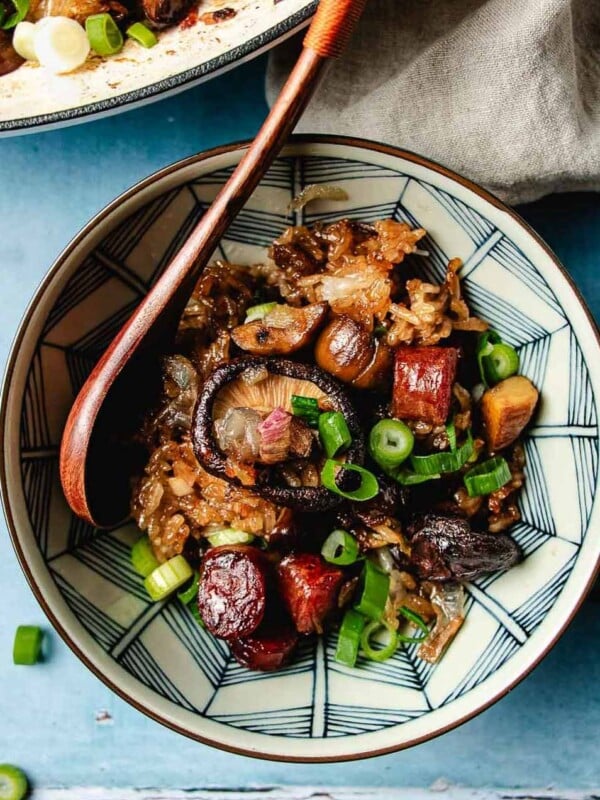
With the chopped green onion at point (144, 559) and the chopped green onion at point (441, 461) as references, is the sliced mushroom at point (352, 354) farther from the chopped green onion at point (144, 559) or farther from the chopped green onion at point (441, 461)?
the chopped green onion at point (144, 559)

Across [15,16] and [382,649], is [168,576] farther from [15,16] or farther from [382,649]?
[15,16]

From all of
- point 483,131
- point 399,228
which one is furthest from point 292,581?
point 483,131

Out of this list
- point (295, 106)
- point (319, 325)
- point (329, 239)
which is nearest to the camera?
point (295, 106)

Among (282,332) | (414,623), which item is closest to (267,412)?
(282,332)

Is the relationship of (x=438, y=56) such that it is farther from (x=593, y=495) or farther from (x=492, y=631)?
(x=492, y=631)

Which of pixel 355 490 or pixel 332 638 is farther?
pixel 332 638

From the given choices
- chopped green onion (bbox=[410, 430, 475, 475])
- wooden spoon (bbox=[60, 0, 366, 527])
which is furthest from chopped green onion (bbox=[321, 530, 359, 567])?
wooden spoon (bbox=[60, 0, 366, 527])

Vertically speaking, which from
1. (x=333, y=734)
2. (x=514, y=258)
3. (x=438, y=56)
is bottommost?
(x=333, y=734)
